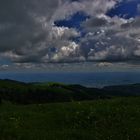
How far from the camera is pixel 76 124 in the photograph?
2195 cm

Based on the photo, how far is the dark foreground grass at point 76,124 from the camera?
19.0 metres

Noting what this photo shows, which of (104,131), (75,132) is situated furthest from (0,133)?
(104,131)

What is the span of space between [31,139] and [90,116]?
20.1ft

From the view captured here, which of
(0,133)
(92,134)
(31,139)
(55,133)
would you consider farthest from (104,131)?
(0,133)

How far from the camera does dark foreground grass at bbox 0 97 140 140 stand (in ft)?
62.2

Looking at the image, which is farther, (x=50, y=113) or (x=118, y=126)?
(x=50, y=113)

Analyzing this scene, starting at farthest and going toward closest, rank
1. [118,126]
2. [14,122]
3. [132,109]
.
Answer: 1. [132,109]
2. [14,122]
3. [118,126]

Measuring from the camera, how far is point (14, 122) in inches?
890

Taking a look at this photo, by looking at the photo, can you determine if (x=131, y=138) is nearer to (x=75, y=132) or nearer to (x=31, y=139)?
(x=75, y=132)

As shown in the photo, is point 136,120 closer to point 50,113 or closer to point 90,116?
point 90,116

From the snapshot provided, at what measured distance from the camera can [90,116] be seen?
77.2ft

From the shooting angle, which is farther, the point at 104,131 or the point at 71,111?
the point at 71,111

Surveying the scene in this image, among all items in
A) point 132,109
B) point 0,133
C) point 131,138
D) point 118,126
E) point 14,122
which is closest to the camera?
point 131,138

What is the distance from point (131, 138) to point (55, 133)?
13.4 ft
